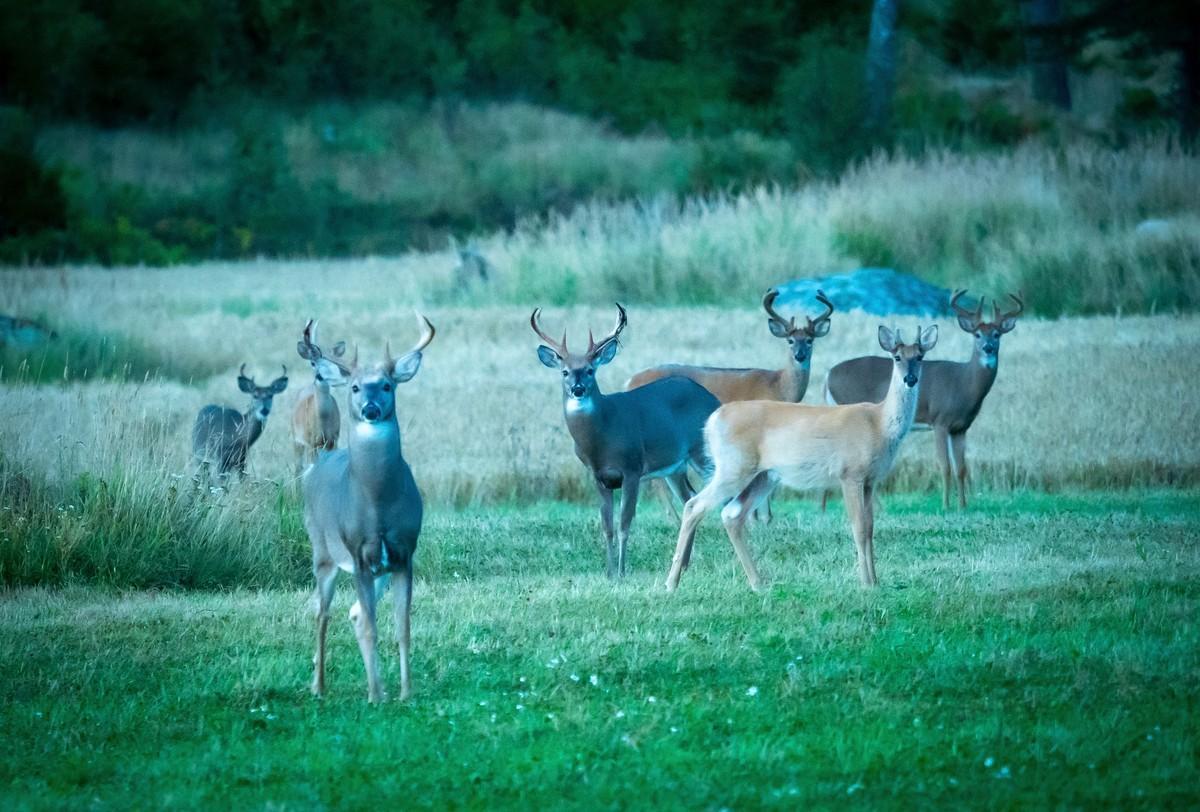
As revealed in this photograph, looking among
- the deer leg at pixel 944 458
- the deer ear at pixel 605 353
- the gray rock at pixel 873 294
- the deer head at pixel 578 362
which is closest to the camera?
the deer head at pixel 578 362

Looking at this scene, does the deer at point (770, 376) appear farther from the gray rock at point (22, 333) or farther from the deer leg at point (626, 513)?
the gray rock at point (22, 333)

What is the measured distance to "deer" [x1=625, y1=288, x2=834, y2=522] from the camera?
598 inches

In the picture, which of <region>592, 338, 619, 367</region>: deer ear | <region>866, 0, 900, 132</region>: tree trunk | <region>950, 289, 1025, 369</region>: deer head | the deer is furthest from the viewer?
<region>866, 0, 900, 132</region>: tree trunk

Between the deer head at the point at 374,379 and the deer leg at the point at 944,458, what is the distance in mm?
6809

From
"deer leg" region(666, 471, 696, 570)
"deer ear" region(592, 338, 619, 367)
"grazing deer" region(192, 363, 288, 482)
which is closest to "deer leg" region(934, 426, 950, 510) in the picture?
"deer leg" region(666, 471, 696, 570)

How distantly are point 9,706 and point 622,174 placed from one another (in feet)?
113

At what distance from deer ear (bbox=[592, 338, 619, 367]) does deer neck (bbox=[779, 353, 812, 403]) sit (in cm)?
300

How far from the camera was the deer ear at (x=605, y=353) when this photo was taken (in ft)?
40.3

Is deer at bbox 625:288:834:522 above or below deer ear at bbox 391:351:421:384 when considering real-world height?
below

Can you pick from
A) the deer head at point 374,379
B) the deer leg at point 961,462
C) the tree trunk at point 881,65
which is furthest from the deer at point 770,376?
the tree trunk at point 881,65

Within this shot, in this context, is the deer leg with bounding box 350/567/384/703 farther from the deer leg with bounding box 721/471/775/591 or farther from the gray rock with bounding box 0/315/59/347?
the gray rock with bounding box 0/315/59/347

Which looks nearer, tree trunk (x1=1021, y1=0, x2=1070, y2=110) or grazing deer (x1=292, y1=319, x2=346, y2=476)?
grazing deer (x1=292, y1=319, x2=346, y2=476)

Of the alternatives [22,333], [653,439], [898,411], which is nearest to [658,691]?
[898,411]

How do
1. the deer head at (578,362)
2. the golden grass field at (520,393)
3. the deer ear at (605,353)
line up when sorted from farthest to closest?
the golden grass field at (520,393) → the deer ear at (605,353) → the deer head at (578,362)
